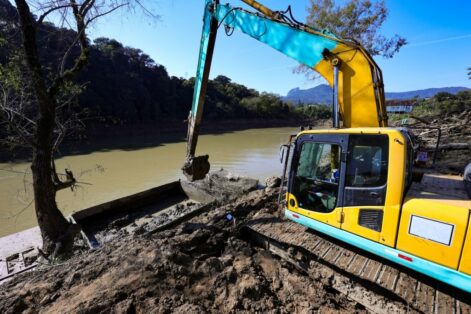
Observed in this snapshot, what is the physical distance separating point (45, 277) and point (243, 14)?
456cm

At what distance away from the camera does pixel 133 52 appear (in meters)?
35.7

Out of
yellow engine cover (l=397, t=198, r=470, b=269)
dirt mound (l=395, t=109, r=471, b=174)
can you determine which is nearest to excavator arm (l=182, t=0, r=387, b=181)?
yellow engine cover (l=397, t=198, r=470, b=269)

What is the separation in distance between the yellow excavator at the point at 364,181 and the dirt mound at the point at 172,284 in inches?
27.4

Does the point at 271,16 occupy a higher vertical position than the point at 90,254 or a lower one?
higher

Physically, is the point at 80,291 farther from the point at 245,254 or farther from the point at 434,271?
the point at 434,271

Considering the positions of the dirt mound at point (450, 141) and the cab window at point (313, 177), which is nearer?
the cab window at point (313, 177)

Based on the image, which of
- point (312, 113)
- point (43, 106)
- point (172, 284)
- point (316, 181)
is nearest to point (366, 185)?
point (316, 181)

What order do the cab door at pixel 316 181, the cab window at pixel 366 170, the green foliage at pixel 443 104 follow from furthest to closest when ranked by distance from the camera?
the green foliage at pixel 443 104 → the cab door at pixel 316 181 → the cab window at pixel 366 170

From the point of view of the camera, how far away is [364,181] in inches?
95.0

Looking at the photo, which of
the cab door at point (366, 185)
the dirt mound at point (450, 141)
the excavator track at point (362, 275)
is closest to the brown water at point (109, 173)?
the excavator track at point (362, 275)

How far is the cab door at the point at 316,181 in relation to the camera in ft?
8.71

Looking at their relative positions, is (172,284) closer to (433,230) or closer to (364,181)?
(364,181)

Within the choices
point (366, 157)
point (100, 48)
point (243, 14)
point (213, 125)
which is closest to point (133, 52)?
point (100, 48)

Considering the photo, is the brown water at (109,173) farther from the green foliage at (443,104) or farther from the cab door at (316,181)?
the green foliage at (443,104)
